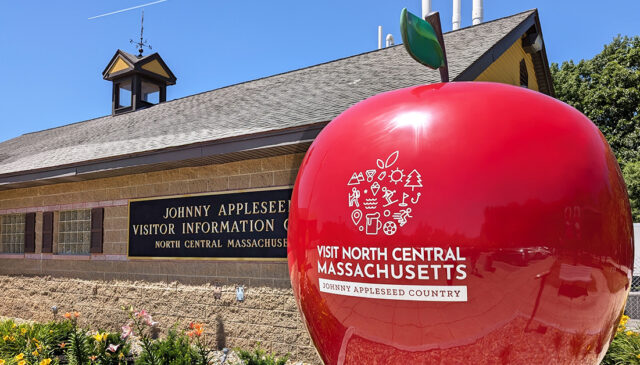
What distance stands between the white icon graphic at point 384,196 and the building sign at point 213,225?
4550mm

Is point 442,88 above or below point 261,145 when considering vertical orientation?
below

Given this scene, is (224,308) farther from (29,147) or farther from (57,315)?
(29,147)

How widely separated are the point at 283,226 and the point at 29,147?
10.9 metres

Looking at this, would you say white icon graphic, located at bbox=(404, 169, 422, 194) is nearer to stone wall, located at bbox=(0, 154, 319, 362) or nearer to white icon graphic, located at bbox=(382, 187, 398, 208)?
white icon graphic, located at bbox=(382, 187, 398, 208)

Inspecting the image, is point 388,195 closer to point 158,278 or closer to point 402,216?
point 402,216

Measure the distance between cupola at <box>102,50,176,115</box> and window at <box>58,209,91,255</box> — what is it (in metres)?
5.69

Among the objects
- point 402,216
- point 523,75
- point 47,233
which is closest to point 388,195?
point 402,216

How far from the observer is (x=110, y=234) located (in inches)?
375

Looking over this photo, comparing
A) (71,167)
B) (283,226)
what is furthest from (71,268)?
(283,226)

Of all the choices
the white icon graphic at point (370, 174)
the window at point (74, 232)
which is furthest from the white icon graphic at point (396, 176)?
the window at point (74, 232)

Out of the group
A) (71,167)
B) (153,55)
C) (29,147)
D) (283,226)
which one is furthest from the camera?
(153,55)

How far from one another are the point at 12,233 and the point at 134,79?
595 centimetres

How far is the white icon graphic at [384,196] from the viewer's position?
2.47m

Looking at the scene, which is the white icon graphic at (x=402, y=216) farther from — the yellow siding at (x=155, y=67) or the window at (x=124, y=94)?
the yellow siding at (x=155, y=67)
